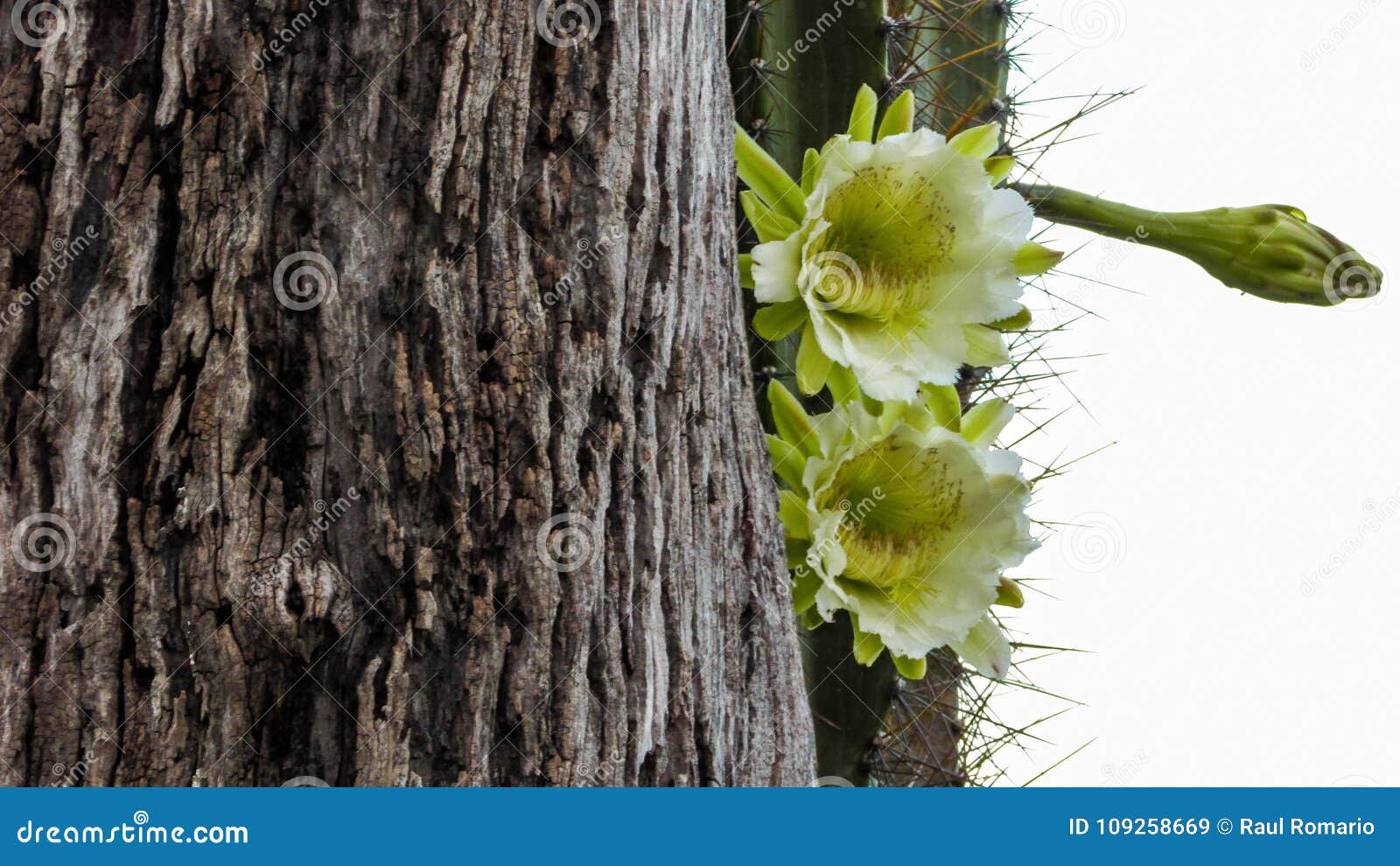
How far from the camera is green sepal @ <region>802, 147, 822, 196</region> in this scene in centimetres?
85

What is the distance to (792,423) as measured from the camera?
0.88 m

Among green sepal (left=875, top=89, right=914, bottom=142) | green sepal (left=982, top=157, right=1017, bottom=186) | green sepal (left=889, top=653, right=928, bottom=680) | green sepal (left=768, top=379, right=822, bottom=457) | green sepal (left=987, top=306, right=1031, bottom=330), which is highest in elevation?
green sepal (left=875, top=89, right=914, bottom=142)

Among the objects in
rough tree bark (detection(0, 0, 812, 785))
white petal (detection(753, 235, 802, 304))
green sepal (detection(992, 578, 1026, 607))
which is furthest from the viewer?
green sepal (detection(992, 578, 1026, 607))

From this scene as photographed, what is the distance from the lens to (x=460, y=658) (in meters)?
0.63

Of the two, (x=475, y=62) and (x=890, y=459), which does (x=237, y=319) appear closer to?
(x=475, y=62)

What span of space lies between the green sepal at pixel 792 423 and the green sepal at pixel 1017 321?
6.3 inches

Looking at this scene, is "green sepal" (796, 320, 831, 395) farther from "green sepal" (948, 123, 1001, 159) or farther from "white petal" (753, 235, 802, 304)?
"green sepal" (948, 123, 1001, 159)

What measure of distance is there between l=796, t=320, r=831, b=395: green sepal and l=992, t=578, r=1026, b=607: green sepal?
0.75 feet

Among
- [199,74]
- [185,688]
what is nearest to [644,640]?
[185,688]

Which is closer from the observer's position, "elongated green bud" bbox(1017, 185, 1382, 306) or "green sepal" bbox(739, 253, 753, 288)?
"green sepal" bbox(739, 253, 753, 288)

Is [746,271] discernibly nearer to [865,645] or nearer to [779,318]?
[779,318]

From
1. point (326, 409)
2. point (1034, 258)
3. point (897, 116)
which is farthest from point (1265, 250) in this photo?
point (326, 409)

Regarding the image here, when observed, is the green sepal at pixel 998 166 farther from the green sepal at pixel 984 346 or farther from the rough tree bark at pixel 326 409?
the rough tree bark at pixel 326 409

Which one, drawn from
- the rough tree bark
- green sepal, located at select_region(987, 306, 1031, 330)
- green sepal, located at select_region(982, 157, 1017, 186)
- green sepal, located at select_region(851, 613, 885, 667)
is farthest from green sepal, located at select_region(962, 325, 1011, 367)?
the rough tree bark
